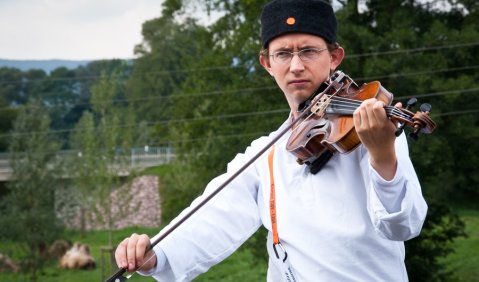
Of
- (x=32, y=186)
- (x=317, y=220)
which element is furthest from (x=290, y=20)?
(x=32, y=186)

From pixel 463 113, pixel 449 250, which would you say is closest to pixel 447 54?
pixel 463 113

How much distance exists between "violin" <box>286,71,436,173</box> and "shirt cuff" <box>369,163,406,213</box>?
20 centimetres

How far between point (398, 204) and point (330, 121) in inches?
18.3

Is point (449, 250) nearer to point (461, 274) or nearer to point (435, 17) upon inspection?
point (461, 274)

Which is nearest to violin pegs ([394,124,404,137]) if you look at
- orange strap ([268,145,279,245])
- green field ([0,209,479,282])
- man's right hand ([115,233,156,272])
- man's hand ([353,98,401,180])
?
man's hand ([353,98,401,180])

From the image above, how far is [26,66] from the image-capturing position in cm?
5866

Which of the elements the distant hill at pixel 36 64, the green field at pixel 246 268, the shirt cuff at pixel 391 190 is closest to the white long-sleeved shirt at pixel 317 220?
the shirt cuff at pixel 391 190

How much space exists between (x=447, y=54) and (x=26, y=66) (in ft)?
139

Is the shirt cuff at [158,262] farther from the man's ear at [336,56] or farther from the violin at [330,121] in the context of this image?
the man's ear at [336,56]

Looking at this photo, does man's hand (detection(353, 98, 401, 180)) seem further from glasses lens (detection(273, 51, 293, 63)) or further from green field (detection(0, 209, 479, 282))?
green field (detection(0, 209, 479, 282))

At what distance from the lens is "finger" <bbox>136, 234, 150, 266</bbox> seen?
108 inches

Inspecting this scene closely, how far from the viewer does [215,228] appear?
3.11 meters

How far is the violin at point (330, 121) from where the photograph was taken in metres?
2.72

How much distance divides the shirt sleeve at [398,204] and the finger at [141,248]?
28.3 inches
